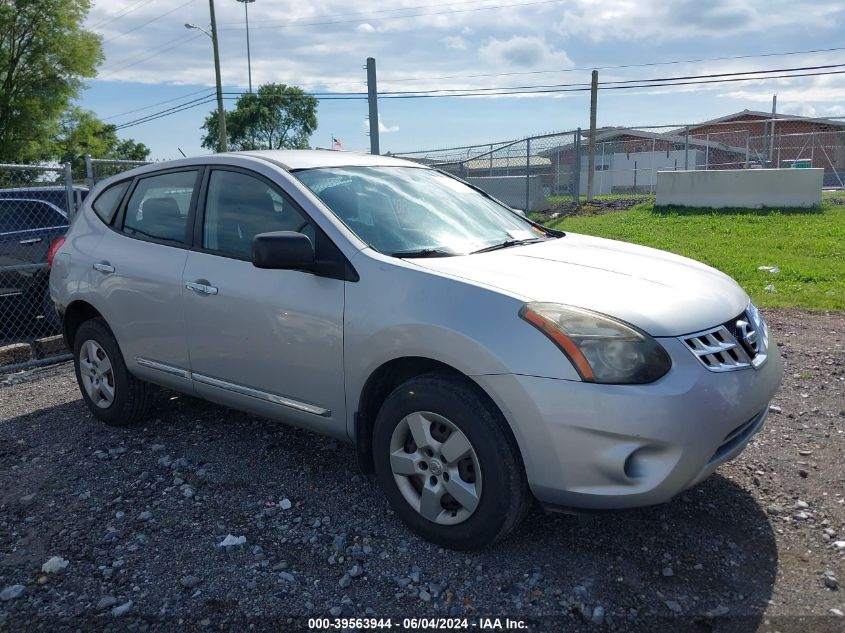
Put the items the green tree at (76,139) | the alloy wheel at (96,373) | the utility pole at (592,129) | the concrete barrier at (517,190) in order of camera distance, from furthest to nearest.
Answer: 1. the green tree at (76,139)
2. the utility pole at (592,129)
3. the concrete barrier at (517,190)
4. the alloy wheel at (96,373)

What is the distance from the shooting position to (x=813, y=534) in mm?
3363

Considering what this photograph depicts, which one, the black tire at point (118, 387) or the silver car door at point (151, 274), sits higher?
the silver car door at point (151, 274)

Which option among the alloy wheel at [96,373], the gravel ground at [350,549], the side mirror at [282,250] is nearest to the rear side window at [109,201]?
the alloy wheel at [96,373]

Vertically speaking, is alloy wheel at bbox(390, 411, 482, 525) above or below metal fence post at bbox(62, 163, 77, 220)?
below

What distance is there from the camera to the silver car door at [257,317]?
11.7ft

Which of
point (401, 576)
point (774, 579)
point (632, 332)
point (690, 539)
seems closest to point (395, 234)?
point (632, 332)

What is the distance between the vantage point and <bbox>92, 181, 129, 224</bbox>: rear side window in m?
5.01

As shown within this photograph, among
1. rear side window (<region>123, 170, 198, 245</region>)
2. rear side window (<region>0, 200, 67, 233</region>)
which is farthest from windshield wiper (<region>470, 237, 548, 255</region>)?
rear side window (<region>0, 200, 67, 233</region>)

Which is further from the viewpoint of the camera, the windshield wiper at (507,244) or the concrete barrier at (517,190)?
the concrete barrier at (517,190)

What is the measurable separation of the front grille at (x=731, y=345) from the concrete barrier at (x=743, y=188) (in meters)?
13.2

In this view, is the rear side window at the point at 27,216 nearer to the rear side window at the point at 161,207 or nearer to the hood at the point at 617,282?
the rear side window at the point at 161,207

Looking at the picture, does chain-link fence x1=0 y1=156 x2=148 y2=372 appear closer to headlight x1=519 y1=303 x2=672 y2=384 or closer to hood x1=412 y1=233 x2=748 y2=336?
hood x1=412 y1=233 x2=748 y2=336

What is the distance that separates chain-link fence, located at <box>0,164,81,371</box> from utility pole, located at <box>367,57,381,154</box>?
250 inches

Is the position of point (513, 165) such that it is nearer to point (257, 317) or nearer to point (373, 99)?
point (373, 99)
